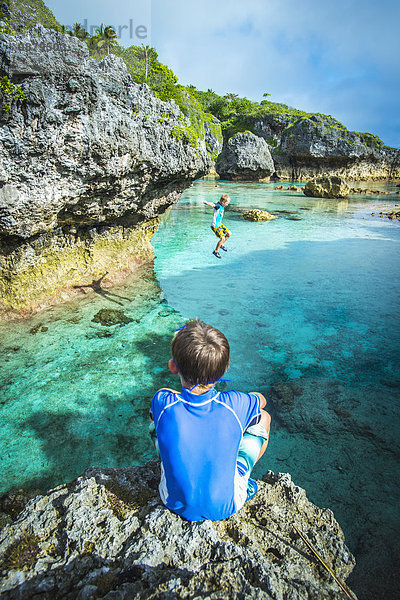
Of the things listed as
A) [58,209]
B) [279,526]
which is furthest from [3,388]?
[279,526]

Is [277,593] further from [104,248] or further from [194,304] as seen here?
[104,248]

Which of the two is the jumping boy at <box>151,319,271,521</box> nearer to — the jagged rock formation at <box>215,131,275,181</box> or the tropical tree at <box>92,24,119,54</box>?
the tropical tree at <box>92,24,119,54</box>

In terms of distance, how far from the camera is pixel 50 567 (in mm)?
1782

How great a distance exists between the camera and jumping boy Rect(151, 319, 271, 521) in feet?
6.49

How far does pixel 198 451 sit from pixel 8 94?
556 cm

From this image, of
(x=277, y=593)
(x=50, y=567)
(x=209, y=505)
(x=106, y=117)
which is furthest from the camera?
(x=106, y=117)

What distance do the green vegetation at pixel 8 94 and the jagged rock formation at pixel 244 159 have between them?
43136mm

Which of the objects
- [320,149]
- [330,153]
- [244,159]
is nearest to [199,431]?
[244,159]

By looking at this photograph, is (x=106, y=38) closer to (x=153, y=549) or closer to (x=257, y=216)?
(x=153, y=549)

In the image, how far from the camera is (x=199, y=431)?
2.00 m

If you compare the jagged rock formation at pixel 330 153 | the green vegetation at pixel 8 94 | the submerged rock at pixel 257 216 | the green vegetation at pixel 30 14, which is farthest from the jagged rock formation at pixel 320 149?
the green vegetation at pixel 8 94

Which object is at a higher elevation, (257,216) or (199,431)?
(199,431)

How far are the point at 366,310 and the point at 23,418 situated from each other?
7.63 metres

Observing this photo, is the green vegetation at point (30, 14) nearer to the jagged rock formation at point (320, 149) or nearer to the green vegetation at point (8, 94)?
the green vegetation at point (8, 94)
